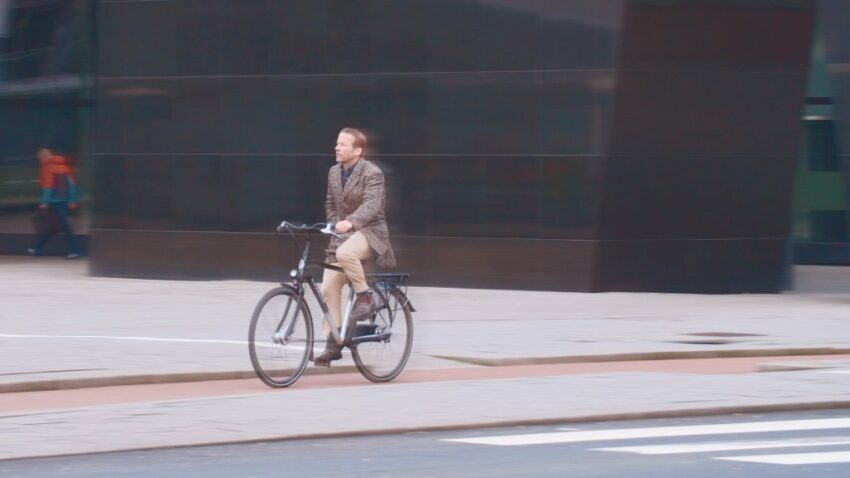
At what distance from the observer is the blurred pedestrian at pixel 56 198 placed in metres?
25.2

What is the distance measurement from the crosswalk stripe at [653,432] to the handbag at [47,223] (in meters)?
18.6

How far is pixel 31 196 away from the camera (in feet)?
86.4

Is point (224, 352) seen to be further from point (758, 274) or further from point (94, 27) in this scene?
point (94, 27)

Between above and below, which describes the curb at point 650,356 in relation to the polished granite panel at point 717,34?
below

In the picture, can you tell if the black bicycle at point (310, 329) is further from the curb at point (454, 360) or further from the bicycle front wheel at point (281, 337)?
the curb at point (454, 360)

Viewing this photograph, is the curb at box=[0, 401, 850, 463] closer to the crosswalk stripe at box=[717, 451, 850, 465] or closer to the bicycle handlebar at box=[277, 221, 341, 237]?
the crosswalk stripe at box=[717, 451, 850, 465]

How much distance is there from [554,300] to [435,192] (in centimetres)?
226

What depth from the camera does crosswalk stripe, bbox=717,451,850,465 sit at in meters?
7.40

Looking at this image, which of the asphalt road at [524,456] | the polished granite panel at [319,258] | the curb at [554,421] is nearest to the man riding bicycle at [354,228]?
the curb at [554,421]

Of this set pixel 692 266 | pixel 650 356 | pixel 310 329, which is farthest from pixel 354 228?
pixel 692 266

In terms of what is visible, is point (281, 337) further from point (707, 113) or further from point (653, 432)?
point (707, 113)

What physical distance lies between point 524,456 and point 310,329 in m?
2.98

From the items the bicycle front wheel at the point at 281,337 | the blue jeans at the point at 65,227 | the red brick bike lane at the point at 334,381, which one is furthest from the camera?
the blue jeans at the point at 65,227

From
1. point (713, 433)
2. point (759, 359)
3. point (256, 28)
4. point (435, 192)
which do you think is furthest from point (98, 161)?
point (713, 433)
